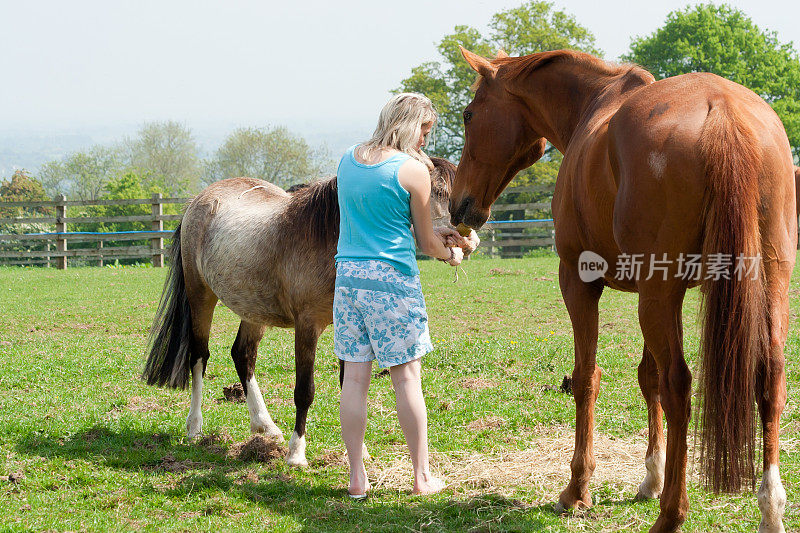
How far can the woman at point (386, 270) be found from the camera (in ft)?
11.3

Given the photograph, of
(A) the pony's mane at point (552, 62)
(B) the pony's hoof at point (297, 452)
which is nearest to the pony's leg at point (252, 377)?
(B) the pony's hoof at point (297, 452)

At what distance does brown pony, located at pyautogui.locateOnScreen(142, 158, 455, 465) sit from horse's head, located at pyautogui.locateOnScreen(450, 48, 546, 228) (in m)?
0.43

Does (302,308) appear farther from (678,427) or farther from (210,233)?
(678,427)

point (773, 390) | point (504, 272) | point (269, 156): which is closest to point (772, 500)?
point (773, 390)

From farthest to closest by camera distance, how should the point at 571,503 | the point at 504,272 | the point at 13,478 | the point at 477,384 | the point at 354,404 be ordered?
the point at 504,272 < the point at 477,384 < the point at 13,478 < the point at 354,404 < the point at 571,503

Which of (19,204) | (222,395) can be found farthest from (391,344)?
(19,204)

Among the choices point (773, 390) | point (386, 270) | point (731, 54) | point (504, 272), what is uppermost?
point (731, 54)

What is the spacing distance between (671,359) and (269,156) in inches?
1761

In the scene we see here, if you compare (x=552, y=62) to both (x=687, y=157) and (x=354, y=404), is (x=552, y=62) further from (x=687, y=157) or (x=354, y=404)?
(x=354, y=404)

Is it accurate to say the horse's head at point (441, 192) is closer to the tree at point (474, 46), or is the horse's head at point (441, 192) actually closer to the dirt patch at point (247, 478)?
the dirt patch at point (247, 478)

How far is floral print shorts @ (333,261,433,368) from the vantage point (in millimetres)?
3451

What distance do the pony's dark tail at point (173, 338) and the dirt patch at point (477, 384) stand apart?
2334 millimetres

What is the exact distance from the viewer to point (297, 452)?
425cm

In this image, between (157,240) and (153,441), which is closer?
(153,441)
